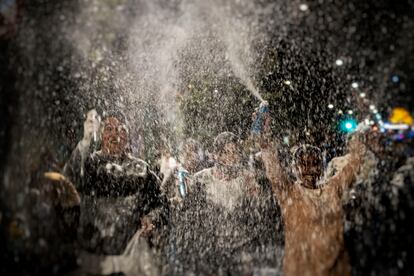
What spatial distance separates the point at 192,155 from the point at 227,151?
94cm

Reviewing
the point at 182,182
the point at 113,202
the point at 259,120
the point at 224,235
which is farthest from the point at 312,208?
the point at 113,202

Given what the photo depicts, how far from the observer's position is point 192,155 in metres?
7.02

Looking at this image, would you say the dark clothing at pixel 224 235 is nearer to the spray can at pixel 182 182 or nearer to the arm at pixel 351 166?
the spray can at pixel 182 182

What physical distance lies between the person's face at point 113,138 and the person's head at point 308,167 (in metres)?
2.76

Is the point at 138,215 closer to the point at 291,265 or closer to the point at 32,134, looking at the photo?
the point at 32,134

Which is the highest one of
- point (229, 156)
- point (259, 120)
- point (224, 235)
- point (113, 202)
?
point (259, 120)

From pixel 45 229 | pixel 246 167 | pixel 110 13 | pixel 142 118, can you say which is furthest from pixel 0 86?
Answer: pixel 246 167

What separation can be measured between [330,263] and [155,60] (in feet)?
17.8

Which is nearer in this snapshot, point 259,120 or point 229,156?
point 229,156

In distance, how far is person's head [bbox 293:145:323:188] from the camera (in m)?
4.43

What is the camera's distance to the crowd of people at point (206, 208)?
14.2 ft

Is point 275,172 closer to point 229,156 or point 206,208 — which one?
point 229,156

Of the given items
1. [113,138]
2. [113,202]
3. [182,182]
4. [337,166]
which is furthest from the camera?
[182,182]

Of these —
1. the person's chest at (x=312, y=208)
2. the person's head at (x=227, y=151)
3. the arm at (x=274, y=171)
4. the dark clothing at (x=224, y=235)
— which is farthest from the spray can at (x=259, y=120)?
A: the person's chest at (x=312, y=208)
